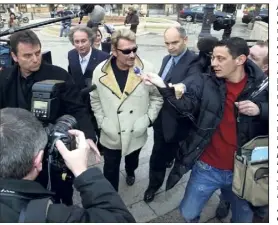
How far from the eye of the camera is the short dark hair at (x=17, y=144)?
1.23 metres

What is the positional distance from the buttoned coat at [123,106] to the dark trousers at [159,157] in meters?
0.34

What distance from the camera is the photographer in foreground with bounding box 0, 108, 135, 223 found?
45.1 inches

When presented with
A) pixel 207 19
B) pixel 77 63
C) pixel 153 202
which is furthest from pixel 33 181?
pixel 207 19

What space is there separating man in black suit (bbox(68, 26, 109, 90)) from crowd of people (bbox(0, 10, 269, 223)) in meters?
0.72

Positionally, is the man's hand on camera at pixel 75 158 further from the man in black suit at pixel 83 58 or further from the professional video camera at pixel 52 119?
the man in black suit at pixel 83 58

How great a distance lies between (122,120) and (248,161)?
45.1 inches

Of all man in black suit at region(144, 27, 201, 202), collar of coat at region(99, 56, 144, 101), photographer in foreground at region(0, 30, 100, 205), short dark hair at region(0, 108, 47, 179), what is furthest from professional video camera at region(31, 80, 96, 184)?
man in black suit at region(144, 27, 201, 202)

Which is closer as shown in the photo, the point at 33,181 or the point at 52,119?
the point at 33,181

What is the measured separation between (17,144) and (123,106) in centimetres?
143

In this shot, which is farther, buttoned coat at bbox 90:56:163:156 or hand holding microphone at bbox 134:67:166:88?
buttoned coat at bbox 90:56:163:156

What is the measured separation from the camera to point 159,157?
312 centimetres

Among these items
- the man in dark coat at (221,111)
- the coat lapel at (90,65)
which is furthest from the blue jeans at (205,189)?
the coat lapel at (90,65)

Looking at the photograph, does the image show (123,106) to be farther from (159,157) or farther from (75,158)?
(75,158)

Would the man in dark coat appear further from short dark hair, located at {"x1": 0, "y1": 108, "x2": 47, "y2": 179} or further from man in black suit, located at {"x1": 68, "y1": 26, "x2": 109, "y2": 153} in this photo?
man in black suit, located at {"x1": 68, "y1": 26, "x2": 109, "y2": 153}
